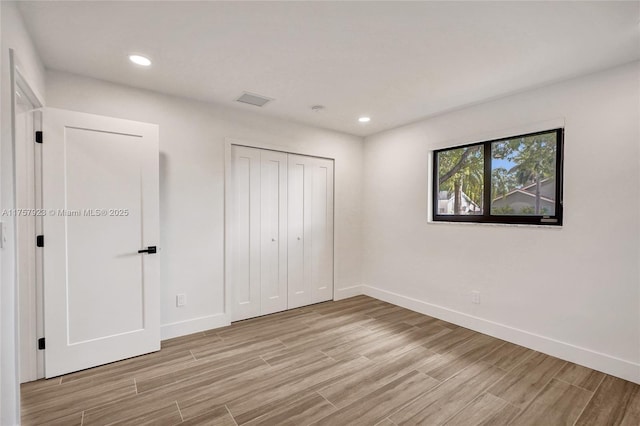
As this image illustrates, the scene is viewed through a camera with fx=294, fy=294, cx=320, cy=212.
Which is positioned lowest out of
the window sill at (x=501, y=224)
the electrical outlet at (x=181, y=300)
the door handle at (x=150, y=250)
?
the electrical outlet at (x=181, y=300)

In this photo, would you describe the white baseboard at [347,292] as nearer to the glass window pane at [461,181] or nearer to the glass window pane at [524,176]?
the glass window pane at [461,181]

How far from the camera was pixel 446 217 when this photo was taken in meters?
3.64

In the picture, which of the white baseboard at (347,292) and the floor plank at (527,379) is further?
the white baseboard at (347,292)

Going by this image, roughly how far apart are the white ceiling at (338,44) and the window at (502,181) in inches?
23.6

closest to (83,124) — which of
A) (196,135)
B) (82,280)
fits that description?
(196,135)

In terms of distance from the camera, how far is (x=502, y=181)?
3.14 m

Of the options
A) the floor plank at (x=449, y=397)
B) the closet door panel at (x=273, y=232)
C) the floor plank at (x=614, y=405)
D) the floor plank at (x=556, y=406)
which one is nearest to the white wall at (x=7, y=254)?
the floor plank at (x=449, y=397)

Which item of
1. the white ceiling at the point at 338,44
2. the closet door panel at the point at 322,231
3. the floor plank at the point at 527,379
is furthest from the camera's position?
the closet door panel at the point at 322,231

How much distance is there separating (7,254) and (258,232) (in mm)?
2296

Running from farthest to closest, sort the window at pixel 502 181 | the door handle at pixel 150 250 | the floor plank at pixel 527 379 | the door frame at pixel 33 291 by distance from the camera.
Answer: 1. the window at pixel 502 181
2. the door handle at pixel 150 250
3. the door frame at pixel 33 291
4. the floor plank at pixel 527 379

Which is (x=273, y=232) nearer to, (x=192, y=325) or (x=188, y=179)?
(x=188, y=179)

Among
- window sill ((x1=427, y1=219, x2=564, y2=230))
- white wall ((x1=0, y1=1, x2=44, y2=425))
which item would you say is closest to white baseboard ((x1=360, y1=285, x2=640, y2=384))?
window sill ((x1=427, y1=219, x2=564, y2=230))

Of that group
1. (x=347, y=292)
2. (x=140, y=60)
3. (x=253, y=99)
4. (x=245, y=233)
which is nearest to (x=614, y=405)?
(x=347, y=292)

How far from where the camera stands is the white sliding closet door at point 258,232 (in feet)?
11.5
